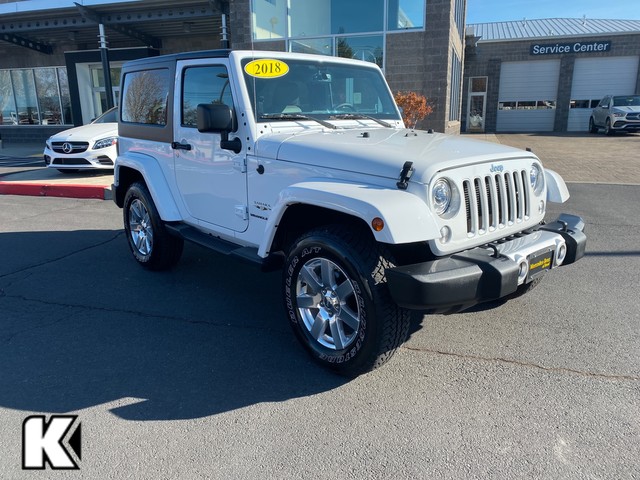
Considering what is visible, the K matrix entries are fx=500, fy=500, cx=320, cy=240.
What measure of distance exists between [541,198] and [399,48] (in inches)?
466

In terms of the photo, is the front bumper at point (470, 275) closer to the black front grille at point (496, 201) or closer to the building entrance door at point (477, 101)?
the black front grille at point (496, 201)

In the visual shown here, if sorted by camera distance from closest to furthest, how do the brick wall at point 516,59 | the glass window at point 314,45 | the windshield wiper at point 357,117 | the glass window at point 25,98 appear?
the windshield wiper at point 357,117, the glass window at point 314,45, the glass window at point 25,98, the brick wall at point 516,59

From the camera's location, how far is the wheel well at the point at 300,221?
10.8 feet

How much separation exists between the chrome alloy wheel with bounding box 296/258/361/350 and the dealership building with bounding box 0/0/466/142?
12.4 m

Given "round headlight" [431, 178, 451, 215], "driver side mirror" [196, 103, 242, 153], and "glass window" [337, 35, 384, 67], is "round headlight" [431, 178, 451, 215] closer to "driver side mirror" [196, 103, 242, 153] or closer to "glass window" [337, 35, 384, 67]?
"driver side mirror" [196, 103, 242, 153]

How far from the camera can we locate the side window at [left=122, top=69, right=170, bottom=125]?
485 cm

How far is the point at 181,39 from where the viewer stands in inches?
775

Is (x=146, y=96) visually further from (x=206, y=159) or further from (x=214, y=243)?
(x=214, y=243)

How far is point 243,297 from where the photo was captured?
15.0 feet

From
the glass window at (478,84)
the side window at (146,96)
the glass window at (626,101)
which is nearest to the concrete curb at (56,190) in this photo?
the side window at (146,96)

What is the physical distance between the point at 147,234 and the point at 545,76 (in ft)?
92.9

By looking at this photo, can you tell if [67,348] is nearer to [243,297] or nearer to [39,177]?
[243,297]

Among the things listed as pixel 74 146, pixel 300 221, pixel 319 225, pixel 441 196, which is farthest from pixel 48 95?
pixel 441 196

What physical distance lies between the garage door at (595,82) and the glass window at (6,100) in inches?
1109
